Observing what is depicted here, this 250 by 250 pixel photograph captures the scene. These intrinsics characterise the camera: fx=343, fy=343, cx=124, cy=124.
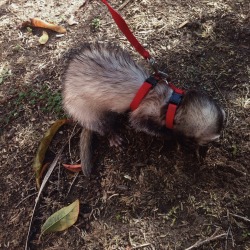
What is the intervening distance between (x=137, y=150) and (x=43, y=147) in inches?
32.4

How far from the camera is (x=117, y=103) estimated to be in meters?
2.70

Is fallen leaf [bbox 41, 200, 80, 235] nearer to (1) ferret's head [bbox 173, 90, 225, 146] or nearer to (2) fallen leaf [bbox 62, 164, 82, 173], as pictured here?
(2) fallen leaf [bbox 62, 164, 82, 173]

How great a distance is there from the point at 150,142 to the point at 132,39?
2.92 feet

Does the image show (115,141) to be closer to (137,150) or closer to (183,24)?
(137,150)

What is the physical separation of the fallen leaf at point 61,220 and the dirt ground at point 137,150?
5 centimetres

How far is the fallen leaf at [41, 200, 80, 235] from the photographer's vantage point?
103 inches

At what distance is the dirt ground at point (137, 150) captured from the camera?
2535mm

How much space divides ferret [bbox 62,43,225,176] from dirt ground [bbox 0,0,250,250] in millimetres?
199

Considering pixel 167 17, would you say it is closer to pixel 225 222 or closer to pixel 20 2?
pixel 20 2

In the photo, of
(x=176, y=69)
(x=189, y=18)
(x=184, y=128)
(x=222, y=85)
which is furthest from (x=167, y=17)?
(x=184, y=128)

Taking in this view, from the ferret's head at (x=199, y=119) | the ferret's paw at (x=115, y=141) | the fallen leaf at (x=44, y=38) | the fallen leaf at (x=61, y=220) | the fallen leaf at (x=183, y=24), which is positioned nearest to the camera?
the ferret's head at (x=199, y=119)

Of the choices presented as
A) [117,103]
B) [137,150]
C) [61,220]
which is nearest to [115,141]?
[137,150]

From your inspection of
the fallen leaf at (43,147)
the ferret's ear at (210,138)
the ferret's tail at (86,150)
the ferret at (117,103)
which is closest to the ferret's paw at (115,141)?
the ferret at (117,103)

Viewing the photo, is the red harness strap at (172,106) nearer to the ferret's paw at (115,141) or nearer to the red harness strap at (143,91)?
the red harness strap at (143,91)
